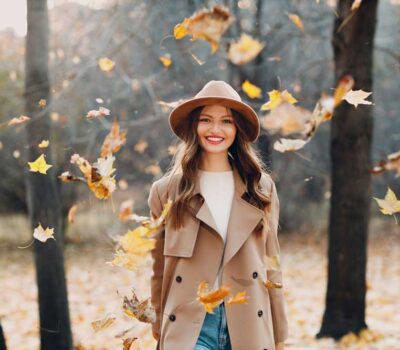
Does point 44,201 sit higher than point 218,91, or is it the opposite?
point 218,91

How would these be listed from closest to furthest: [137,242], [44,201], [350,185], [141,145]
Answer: [137,242]
[44,201]
[350,185]
[141,145]

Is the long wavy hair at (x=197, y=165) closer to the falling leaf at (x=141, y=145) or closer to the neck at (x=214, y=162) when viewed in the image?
the neck at (x=214, y=162)

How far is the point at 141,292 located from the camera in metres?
9.02

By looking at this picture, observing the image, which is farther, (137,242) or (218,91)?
(218,91)

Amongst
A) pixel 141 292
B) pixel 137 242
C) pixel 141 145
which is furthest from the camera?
pixel 141 145

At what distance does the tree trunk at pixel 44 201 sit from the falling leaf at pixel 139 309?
2.49 meters

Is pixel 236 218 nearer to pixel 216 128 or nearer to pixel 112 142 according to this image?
pixel 216 128

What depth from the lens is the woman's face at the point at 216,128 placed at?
2.75 meters

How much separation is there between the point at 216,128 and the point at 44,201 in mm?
2685

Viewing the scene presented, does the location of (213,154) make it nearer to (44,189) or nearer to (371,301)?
(44,189)

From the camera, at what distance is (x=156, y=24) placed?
30.5 feet

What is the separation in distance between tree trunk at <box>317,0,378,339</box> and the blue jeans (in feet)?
9.33

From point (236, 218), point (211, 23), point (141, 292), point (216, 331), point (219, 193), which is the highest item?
point (211, 23)

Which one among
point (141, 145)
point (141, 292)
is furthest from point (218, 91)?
point (141, 145)
